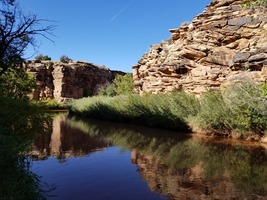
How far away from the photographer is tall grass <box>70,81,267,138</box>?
15109mm

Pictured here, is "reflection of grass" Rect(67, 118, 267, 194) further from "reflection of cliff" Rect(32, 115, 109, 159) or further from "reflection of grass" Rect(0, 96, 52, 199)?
"reflection of grass" Rect(0, 96, 52, 199)

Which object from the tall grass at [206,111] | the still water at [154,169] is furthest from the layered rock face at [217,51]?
the still water at [154,169]

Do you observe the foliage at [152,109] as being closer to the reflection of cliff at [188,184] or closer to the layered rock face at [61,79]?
the reflection of cliff at [188,184]

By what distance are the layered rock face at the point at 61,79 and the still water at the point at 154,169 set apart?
171 feet

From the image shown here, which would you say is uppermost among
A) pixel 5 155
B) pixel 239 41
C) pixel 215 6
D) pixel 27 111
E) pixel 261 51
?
pixel 215 6

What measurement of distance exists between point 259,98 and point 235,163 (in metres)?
4.51

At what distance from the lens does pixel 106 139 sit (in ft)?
59.7

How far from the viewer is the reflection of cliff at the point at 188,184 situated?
23.6 ft

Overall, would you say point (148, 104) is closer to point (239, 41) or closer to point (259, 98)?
point (239, 41)

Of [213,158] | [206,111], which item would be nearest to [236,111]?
[206,111]

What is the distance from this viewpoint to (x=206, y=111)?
698 inches

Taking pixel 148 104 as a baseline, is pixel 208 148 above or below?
below

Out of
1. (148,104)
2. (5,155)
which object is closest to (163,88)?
(148,104)

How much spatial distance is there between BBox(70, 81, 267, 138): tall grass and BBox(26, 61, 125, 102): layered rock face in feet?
129
